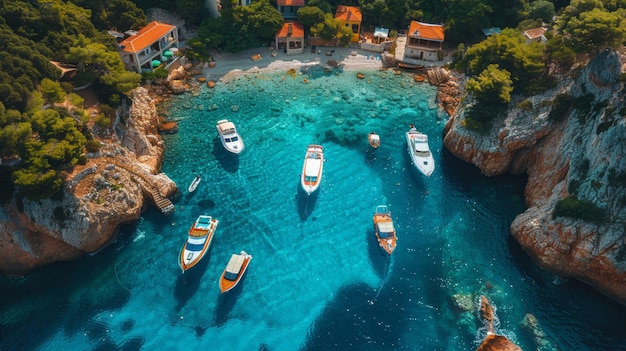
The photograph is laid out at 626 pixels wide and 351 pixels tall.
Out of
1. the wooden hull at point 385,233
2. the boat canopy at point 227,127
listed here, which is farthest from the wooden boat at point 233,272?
the boat canopy at point 227,127

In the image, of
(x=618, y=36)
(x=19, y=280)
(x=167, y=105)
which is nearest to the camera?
(x=19, y=280)

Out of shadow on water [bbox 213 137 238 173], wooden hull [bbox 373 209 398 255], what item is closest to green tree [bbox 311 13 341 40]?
shadow on water [bbox 213 137 238 173]

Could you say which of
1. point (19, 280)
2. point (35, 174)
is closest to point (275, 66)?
point (35, 174)

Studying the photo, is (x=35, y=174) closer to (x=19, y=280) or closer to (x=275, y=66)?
(x=19, y=280)

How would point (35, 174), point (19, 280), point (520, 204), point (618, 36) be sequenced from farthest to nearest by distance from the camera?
point (520, 204) → point (618, 36) → point (19, 280) → point (35, 174)

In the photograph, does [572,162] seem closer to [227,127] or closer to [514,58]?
[514,58]

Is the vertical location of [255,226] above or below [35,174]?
below

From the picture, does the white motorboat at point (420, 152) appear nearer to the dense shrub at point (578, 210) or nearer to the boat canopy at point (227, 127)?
the dense shrub at point (578, 210)
